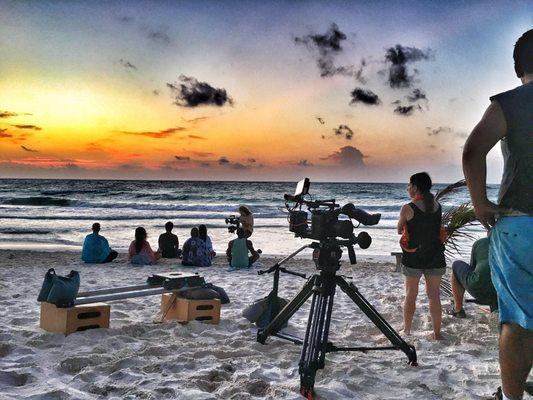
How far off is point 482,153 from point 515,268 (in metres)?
0.56

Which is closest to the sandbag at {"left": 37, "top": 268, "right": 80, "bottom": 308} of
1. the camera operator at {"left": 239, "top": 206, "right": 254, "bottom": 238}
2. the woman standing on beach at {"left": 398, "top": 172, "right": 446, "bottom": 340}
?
the woman standing on beach at {"left": 398, "top": 172, "right": 446, "bottom": 340}

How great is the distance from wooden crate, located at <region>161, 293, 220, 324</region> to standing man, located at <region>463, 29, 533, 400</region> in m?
3.49

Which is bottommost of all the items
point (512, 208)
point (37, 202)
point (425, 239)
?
point (37, 202)

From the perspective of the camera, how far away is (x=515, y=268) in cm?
231

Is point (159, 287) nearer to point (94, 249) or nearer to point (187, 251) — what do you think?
point (187, 251)

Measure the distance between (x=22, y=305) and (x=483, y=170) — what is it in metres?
5.67

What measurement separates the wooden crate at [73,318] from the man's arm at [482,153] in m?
3.87

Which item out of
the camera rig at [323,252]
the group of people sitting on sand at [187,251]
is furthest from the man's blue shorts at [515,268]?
the group of people sitting on sand at [187,251]

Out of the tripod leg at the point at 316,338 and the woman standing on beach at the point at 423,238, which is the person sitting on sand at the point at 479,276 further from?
the tripod leg at the point at 316,338

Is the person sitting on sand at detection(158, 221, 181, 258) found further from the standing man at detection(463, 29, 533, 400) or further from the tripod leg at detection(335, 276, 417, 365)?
the standing man at detection(463, 29, 533, 400)

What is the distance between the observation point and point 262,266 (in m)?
10.7

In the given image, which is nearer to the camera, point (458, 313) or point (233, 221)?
point (458, 313)

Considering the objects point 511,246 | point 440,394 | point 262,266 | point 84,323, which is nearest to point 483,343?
point 440,394

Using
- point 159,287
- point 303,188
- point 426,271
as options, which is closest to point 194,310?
point 159,287
